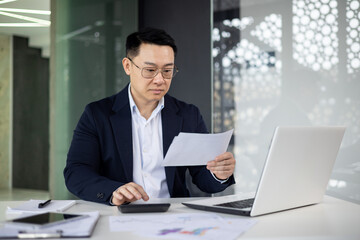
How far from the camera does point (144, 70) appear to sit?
2.30m

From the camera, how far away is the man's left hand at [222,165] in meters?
1.92

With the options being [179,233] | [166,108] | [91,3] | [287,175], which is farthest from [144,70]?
[91,3]

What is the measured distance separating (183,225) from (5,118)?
22.2 ft

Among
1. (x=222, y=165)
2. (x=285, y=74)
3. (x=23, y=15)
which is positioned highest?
(x=23, y=15)

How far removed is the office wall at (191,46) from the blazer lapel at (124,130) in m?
2.43

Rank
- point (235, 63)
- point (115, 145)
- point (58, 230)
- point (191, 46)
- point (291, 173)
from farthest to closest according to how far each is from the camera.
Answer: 1. point (191, 46)
2. point (235, 63)
3. point (115, 145)
4. point (291, 173)
5. point (58, 230)

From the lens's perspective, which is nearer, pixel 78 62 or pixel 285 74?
pixel 285 74

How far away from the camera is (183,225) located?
138 centimetres

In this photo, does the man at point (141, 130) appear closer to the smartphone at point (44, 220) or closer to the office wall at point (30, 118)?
the smartphone at point (44, 220)

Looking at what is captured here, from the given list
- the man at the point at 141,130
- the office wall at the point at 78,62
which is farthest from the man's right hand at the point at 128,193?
the office wall at the point at 78,62

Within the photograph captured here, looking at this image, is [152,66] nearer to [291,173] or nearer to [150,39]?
[150,39]

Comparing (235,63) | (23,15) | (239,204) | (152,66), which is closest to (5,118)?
Answer: (23,15)

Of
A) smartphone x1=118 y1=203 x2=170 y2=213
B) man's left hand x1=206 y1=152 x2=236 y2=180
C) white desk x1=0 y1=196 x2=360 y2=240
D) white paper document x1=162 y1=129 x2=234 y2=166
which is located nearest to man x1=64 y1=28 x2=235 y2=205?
man's left hand x1=206 y1=152 x2=236 y2=180

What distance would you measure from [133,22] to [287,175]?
4.13 meters
